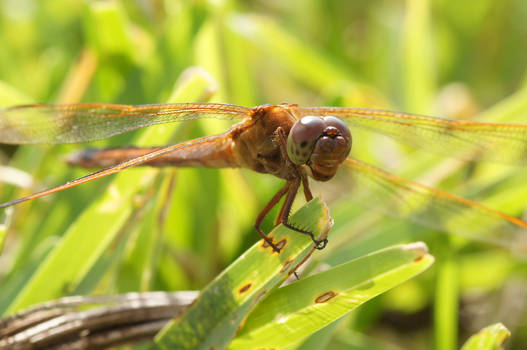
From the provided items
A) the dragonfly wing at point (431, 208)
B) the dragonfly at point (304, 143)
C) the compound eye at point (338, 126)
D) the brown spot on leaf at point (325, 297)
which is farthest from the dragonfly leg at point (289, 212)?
the dragonfly wing at point (431, 208)

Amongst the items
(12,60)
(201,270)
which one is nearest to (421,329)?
(201,270)

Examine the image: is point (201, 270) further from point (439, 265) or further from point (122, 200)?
point (439, 265)

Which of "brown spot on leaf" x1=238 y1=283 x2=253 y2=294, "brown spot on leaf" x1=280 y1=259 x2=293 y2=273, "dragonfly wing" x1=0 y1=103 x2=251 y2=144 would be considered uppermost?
"dragonfly wing" x1=0 y1=103 x2=251 y2=144

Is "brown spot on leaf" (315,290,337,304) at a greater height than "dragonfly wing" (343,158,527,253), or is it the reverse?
"dragonfly wing" (343,158,527,253)

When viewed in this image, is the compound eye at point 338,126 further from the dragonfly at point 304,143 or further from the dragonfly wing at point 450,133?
the dragonfly wing at point 450,133

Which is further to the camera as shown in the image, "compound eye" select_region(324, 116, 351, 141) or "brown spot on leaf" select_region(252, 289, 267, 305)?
"compound eye" select_region(324, 116, 351, 141)

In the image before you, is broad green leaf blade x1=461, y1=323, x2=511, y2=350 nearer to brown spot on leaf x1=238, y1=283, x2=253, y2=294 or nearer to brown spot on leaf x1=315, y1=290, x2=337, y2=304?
brown spot on leaf x1=315, y1=290, x2=337, y2=304

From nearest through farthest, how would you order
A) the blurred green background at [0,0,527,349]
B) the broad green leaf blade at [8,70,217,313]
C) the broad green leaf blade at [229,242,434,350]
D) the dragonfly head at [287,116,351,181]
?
the broad green leaf blade at [229,242,434,350], the dragonfly head at [287,116,351,181], the broad green leaf blade at [8,70,217,313], the blurred green background at [0,0,527,349]

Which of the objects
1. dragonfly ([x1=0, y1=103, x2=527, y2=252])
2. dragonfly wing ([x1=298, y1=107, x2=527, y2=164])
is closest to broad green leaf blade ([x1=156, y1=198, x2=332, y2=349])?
dragonfly ([x1=0, y1=103, x2=527, y2=252])
